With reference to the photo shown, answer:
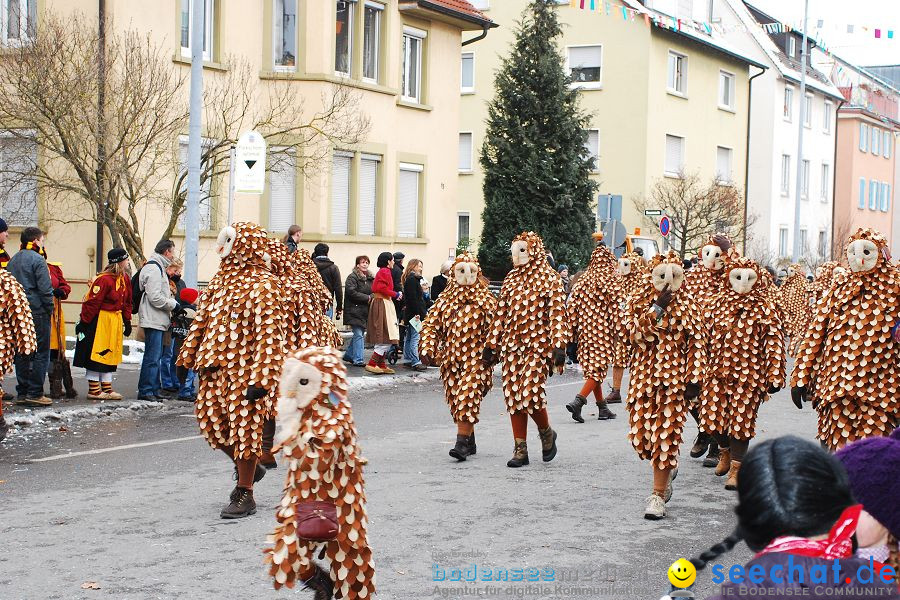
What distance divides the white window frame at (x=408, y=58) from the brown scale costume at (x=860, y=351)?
1927 cm

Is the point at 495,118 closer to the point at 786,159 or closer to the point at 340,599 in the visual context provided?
the point at 786,159

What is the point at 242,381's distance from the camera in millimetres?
7648

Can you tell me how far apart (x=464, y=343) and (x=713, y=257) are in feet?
7.68

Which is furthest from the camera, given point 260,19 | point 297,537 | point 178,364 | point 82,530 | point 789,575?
point 260,19

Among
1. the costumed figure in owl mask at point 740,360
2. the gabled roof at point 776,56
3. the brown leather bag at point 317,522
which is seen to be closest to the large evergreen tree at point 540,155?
the gabled roof at point 776,56

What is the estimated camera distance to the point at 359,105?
23953 mm

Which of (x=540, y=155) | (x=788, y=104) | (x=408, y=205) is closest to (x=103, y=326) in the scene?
(x=408, y=205)

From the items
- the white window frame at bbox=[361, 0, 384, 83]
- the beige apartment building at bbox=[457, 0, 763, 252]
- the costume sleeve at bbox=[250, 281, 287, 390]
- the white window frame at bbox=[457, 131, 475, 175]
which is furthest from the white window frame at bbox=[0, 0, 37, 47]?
the white window frame at bbox=[457, 131, 475, 175]

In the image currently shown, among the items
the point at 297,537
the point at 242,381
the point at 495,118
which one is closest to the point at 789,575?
the point at 297,537

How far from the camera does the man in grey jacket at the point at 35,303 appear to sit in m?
12.6

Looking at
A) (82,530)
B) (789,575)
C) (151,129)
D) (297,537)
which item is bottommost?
(82,530)

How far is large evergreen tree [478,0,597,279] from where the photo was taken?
34.2 m

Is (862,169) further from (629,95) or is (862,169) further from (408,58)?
(408,58)

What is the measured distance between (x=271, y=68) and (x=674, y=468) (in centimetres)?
1659
